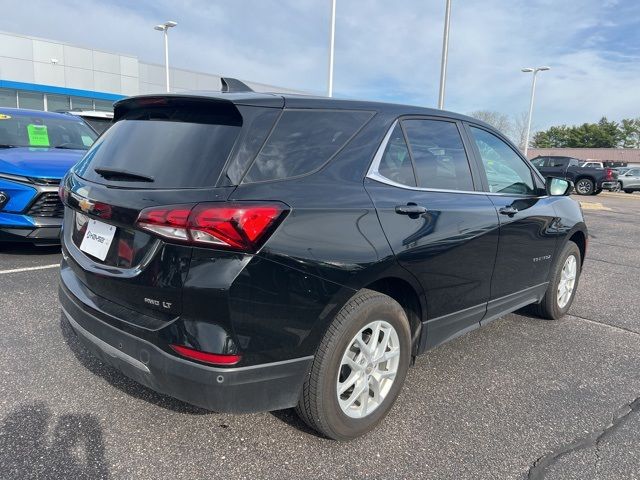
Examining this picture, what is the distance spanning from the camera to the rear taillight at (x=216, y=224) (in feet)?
6.46

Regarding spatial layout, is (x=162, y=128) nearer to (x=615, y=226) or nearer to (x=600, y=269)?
(x=600, y=269)

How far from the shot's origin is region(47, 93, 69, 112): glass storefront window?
32312mm

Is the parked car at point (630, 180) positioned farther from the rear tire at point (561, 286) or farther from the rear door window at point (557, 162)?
the rear tire at point (561, 286)

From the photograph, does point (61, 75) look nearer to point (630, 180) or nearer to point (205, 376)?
point (630, 180)

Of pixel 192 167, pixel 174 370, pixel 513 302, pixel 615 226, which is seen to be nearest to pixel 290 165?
pixel 192 167

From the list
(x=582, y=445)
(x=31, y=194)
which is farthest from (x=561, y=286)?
(x=31, y=194)

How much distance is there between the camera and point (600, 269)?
6.75m

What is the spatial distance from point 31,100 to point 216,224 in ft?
117

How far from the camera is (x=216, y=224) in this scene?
6.46 feet

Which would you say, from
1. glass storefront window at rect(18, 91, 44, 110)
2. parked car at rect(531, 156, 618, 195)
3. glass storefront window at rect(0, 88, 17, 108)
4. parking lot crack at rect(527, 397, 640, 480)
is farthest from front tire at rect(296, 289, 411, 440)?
glass storefront window at rect(18, 91, 44, 110)

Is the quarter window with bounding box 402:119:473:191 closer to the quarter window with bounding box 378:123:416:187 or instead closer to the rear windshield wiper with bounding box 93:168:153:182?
the quarter window with bounding box 378:123:416:187

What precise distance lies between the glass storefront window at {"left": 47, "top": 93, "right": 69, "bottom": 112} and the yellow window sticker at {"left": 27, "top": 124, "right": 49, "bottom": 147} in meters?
29.6

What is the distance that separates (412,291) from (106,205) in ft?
5.32

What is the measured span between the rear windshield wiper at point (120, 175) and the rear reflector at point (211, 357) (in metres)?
0.79
